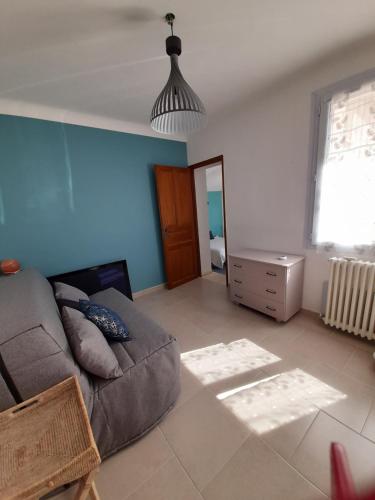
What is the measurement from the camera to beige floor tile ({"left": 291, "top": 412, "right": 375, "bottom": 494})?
1.02 meters

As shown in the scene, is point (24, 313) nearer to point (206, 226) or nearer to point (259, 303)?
point (259, 303)

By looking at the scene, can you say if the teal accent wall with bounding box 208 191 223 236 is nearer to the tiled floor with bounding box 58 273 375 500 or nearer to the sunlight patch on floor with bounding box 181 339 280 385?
the tiled floor with bounding box 58 273 375 500

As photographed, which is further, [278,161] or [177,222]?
[177,222]

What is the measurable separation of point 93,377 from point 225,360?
1.13m

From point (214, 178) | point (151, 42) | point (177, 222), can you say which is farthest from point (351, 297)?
point (214, 178)

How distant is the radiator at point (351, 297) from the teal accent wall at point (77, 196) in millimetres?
2440

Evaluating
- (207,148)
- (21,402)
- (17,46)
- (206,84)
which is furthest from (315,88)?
(21,402)

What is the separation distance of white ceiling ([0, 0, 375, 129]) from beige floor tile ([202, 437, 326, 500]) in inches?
105

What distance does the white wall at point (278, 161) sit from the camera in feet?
6.54

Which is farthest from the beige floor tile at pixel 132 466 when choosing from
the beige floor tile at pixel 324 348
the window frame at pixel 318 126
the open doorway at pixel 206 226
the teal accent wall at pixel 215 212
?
the teal accent wall at pixel 215 212

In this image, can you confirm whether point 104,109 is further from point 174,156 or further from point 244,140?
point 244,140

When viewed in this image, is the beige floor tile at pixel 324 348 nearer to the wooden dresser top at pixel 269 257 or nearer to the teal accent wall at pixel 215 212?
the wooden dresser top at pixel 269 257

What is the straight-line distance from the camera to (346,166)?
73.4 inches

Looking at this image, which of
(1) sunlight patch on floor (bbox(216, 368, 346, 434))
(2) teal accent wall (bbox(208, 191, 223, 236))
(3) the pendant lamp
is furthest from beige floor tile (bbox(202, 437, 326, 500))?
(2) teal accent wall (bbox(208, 191, 223, 236))
